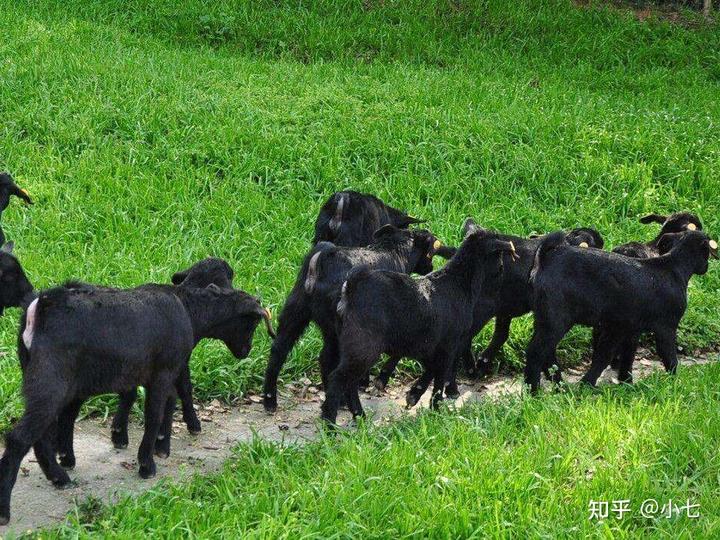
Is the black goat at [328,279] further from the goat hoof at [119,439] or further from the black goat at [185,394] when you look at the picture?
the goat hoof at [119,439]

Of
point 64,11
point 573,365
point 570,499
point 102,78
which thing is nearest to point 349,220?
point 573,365

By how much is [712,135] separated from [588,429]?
8.14 m

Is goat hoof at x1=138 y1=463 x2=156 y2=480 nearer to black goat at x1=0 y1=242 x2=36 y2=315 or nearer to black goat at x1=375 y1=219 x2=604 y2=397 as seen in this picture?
black goat at x1=0 y1=242 x2=36 y2=315

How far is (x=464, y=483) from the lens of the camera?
6133 millimetres

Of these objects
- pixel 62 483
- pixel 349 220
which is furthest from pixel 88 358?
pixel 349 220

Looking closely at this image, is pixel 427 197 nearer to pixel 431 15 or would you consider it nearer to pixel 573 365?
pixel 573 365

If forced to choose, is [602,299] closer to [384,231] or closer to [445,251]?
[445,251]

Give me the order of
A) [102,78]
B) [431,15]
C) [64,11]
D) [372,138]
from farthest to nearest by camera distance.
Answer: [431,15]
[64,11]
[102,78]
[372,138]

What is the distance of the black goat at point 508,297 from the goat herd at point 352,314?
0.01 metres

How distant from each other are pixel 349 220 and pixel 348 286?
5.90ft

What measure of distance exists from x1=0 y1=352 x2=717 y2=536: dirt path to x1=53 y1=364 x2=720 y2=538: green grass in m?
0.30

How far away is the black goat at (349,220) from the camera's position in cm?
915

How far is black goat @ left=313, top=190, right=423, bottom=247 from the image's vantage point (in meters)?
9.15

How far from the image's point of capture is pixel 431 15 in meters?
17.8
